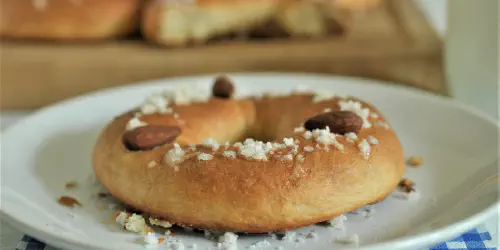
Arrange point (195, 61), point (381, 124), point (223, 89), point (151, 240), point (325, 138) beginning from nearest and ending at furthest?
point (151, 240), point (325, 138), point (381, 124), point (223, 89), point (195, 61)

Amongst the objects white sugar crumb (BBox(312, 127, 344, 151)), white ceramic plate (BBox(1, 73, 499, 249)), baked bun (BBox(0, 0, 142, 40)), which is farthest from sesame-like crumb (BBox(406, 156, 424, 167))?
baked bun (BBox(0, 0, 142, 40))

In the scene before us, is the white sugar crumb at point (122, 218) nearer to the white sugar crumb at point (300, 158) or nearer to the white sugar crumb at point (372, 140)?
the white sugar crumb at point (300, 158)

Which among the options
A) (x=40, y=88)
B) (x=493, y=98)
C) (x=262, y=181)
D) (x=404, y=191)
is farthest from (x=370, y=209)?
(x=40, y=88)

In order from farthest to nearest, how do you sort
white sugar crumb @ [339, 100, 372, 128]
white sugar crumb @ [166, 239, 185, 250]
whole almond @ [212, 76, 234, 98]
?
whole almond @ [212, 76, 234, 98] → white sugar crumb @ [339, 100, 372, 128] → white sugar crumb @ [166, 239, 185, 250]

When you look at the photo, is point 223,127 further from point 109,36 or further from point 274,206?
point 109,36

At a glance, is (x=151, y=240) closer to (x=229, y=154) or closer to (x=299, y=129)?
(x=229, y=154)

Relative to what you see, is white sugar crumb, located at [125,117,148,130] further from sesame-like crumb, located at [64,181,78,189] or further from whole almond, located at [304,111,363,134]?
whole almond, located at [304,111,363,134]

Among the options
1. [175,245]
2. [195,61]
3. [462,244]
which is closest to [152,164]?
[175,245]
